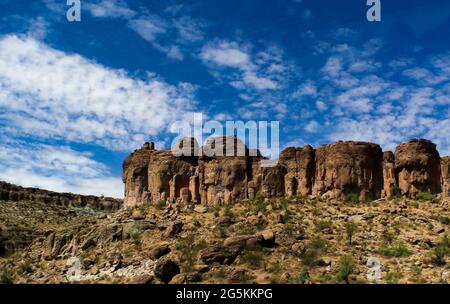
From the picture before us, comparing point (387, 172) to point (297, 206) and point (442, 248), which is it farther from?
point (442, 248)

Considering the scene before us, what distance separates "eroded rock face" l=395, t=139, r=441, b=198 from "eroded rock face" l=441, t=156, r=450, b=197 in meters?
0.28

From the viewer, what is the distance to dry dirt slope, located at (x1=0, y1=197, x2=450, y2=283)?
31625mm

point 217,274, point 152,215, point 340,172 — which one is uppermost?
point 340,172

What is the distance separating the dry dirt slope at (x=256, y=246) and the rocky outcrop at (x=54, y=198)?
31808 mm

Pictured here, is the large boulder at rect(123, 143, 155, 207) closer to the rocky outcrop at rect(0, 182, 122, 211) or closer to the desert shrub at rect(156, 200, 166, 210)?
the desert shrub at rect(156, 200, 166, 210)

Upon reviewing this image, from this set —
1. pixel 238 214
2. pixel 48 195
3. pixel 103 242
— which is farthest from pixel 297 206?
pixel 48 195

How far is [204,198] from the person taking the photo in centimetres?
4503

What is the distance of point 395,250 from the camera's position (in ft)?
107

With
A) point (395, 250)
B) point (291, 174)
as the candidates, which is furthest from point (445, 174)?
point (291, 174)

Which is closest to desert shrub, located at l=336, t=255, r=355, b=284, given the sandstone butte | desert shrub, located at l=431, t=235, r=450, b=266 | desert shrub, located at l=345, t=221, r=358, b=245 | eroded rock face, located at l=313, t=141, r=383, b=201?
desert shrub, located at l=345, t=221, r=358, b=245

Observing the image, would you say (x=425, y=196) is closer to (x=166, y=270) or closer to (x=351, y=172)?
(x=351, y=172)

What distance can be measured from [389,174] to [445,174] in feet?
13.2

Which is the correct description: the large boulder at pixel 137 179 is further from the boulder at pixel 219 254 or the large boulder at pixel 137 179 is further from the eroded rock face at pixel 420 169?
the eroded rock face at pixel 420 169

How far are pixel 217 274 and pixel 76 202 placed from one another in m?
60.1
